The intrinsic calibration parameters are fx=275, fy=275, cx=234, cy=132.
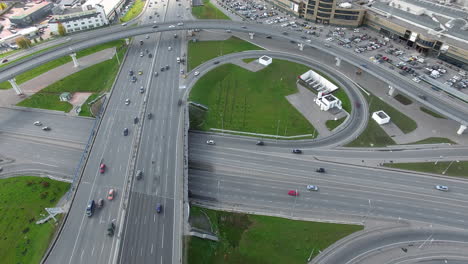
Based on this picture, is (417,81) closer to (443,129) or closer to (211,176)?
(443,129)

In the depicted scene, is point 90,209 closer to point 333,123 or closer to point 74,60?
point 333,123

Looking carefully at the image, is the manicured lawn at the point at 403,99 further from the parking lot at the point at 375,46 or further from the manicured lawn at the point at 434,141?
the manicured lawn at the point at 434,141

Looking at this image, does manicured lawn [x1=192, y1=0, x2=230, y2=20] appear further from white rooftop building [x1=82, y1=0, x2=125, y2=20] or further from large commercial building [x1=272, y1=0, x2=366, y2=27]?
white rooftop building [x1=82, y1=0, x2=125, y2=20]

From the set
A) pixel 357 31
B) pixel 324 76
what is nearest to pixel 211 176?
pixel 324 76

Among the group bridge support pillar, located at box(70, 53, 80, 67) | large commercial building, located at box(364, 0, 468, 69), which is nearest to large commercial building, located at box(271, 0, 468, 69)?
large commercial building, located at box(364, 0, 468, 69)

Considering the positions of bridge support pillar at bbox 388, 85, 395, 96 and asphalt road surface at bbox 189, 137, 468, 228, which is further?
bridge support pillar at bbox 388, 85, 395, 96

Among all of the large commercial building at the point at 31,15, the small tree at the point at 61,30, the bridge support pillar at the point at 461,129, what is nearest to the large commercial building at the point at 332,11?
the bridge support pillar at the point at 461,129
